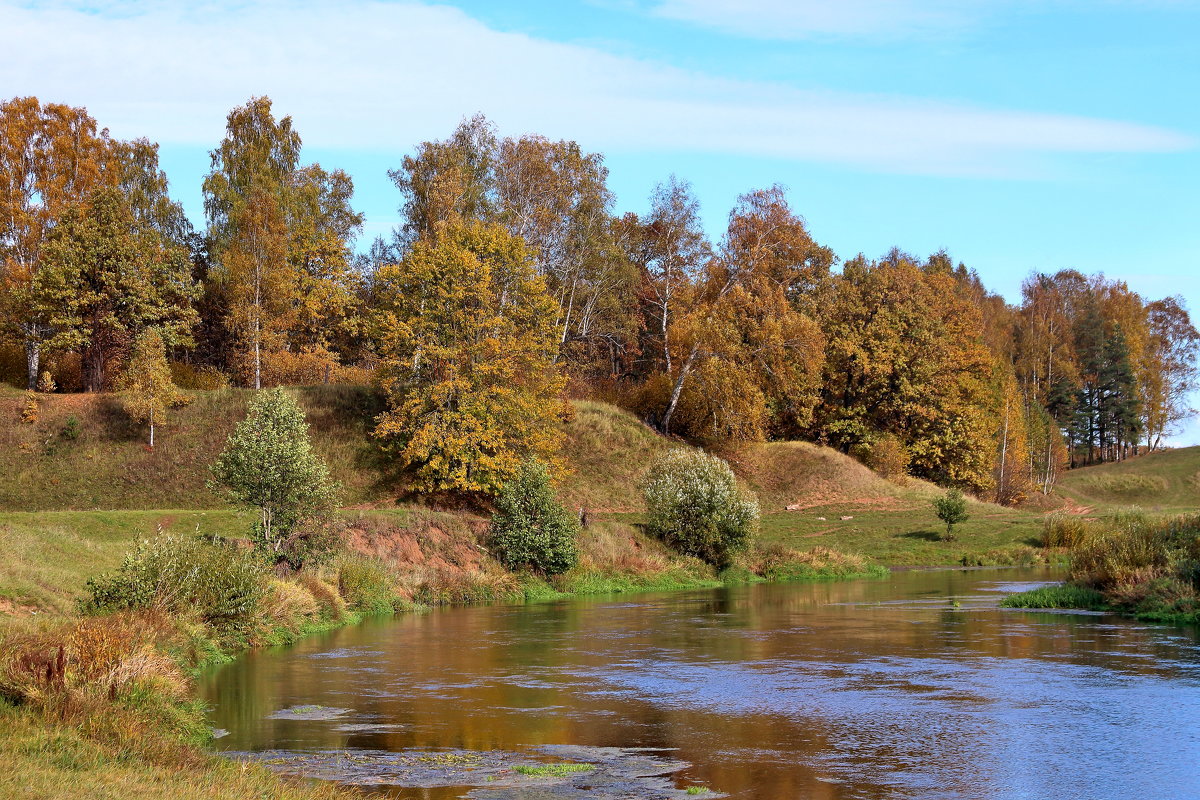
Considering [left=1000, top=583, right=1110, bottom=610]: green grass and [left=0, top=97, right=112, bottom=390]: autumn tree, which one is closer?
[left=1000, top=583, right=1110, bottom=610]: green grass

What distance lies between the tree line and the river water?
2538cm

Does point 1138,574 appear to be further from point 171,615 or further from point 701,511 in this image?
point 171,615

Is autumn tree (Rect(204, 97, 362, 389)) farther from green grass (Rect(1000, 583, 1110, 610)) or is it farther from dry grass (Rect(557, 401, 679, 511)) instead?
green grass (Rect(1000, 583, 1110, 610))

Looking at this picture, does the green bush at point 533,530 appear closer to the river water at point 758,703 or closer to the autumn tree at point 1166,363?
the river water at point 758,703

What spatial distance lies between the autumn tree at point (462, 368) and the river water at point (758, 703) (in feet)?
68.0

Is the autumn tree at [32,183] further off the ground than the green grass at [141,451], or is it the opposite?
the autumn tree at [32,183]

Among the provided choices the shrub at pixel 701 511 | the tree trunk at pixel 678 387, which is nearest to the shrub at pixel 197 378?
the tree trunk at pixel 678 387

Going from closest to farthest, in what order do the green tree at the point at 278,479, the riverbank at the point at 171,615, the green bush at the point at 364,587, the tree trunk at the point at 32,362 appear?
1. the riverbank at the point at 171,615
2. the green tree at the point at 278,479
3. the green bush at the point at 364,587
4. the tree trunk at the point at 32,362

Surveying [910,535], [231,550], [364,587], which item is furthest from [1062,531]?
[231,550]

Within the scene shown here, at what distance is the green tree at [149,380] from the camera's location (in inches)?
2222

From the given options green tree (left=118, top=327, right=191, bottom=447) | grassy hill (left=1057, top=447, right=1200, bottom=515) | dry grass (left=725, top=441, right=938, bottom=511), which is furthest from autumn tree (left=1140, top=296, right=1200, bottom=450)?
green tree (left=118, top=327, right=191, bottom=447)

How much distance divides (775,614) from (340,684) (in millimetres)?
17096

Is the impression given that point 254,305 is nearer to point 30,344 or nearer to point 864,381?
point 30,344

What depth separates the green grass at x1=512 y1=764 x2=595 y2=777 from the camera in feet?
47.5
